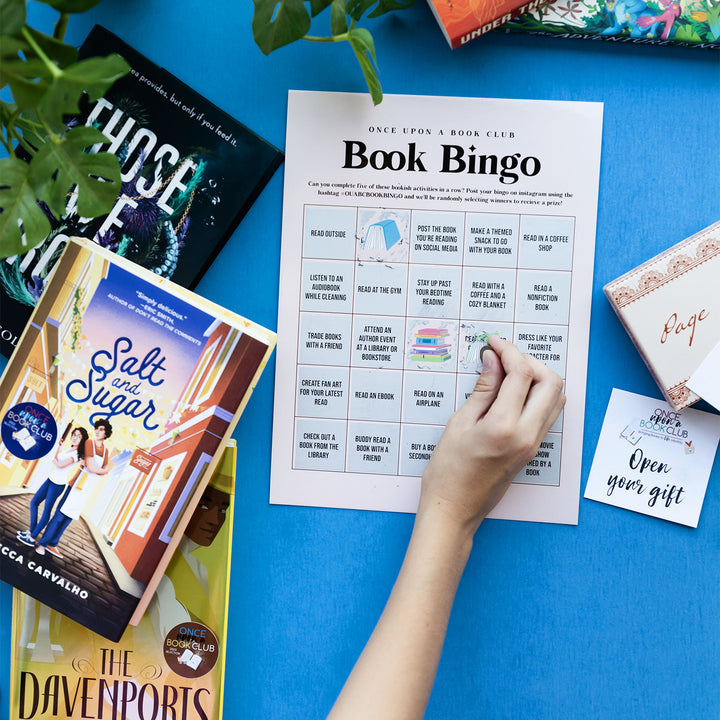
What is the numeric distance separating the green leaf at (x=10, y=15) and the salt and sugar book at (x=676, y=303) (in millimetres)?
521

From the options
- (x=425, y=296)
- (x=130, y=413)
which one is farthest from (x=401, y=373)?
(x=130, y=413)

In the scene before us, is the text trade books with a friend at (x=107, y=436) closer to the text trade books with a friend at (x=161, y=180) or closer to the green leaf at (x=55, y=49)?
the text trade books with a friend at (x=161, y=180)

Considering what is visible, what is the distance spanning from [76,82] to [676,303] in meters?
0.53

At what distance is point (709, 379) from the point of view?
1.91ft

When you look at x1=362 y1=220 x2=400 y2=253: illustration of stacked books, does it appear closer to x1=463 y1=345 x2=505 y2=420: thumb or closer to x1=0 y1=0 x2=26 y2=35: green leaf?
x1=463 y1=345 x2=505 y2=420: thumb

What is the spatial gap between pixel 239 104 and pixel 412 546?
460 mm

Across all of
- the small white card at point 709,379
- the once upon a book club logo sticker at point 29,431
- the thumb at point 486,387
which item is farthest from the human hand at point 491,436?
the once upon a book club logo sticker at point 29,431

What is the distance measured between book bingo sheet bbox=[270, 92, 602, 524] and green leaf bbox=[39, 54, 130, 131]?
222mm

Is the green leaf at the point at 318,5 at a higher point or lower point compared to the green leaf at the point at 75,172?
higher

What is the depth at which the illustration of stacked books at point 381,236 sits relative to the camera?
0.61 metres

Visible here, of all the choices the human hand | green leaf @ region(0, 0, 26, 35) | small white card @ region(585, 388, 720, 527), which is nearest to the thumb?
the human hand

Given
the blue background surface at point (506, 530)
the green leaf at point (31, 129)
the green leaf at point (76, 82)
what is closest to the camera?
the green leaf at point (76, 82)

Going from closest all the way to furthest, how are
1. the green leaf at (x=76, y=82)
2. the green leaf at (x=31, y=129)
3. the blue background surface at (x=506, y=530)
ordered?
the green leaf at (x=76, y=82), the green leaf at (x=31, y=129), the blue background surface at (x=506, y=530)

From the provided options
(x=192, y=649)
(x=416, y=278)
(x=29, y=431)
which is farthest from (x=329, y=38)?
(x=192, y=649)
